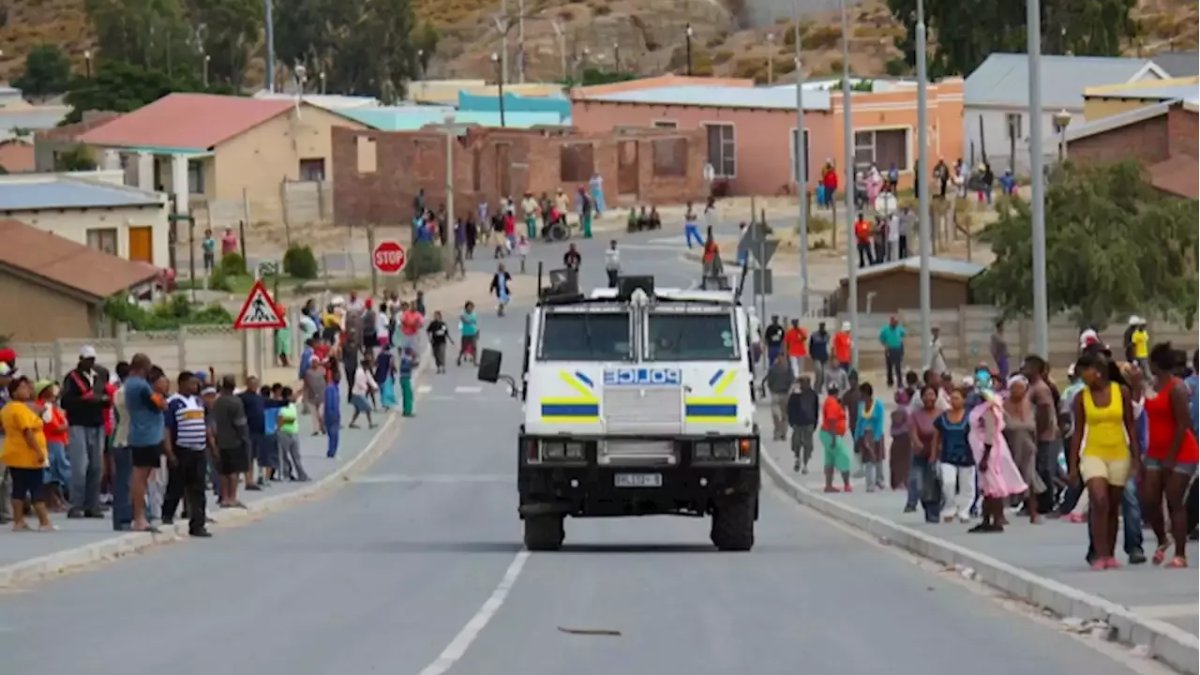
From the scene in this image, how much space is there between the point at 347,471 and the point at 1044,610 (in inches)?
990

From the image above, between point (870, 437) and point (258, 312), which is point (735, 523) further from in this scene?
point (258, 312)

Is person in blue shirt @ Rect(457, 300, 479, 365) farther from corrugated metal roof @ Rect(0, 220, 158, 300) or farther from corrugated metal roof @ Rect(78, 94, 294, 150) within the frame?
corrugated metal roof @ Rect(78, 94, 294, 150)

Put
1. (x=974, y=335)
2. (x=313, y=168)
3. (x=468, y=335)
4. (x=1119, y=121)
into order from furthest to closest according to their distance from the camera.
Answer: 1. (x=313, y=168)
2. (x=1119, y=121)
3. (x=468, y=335)
4. (x=974, y=335)

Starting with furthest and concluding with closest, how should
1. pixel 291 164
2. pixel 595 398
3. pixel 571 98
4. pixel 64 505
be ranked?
pixel 571 98
pixel 291 164
pixel 64 505
pixel 595 398

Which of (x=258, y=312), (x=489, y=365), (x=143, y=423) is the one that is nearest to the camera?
(x=489, y=365)

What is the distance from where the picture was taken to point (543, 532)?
85.6 feet

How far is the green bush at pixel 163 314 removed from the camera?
63.9 m

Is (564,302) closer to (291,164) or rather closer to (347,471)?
(347,471)

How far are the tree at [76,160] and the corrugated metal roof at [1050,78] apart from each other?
33932mm

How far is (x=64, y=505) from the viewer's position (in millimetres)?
30203

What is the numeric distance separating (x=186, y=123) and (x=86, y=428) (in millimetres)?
76180

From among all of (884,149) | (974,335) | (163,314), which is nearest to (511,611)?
(974,335)

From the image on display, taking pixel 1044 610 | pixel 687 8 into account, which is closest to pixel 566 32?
pixel 687 8

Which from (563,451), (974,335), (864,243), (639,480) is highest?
(864,243)
